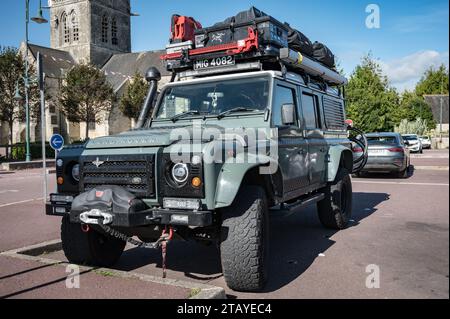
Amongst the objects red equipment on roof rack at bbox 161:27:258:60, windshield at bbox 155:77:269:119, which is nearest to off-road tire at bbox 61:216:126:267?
windshield at bbox 155:77:269:119

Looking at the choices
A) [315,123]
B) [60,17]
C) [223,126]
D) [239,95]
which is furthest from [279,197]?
[60,17]

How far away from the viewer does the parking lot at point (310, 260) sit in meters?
2.13

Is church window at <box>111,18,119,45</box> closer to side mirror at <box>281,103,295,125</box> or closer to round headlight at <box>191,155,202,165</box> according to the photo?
side mirror at <box>281,103,295,125</box>

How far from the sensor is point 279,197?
468 cm

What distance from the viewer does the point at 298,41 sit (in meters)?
6.21

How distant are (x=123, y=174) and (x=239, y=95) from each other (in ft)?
6.00

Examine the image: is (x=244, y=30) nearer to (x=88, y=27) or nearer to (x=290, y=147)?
(x=290, y=147)

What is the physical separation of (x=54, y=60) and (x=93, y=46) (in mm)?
6145

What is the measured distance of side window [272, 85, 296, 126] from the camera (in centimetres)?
499

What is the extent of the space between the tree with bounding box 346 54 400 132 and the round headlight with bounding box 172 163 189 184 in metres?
27.4

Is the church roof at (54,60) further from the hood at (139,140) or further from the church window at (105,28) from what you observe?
the hood at (139,140)
